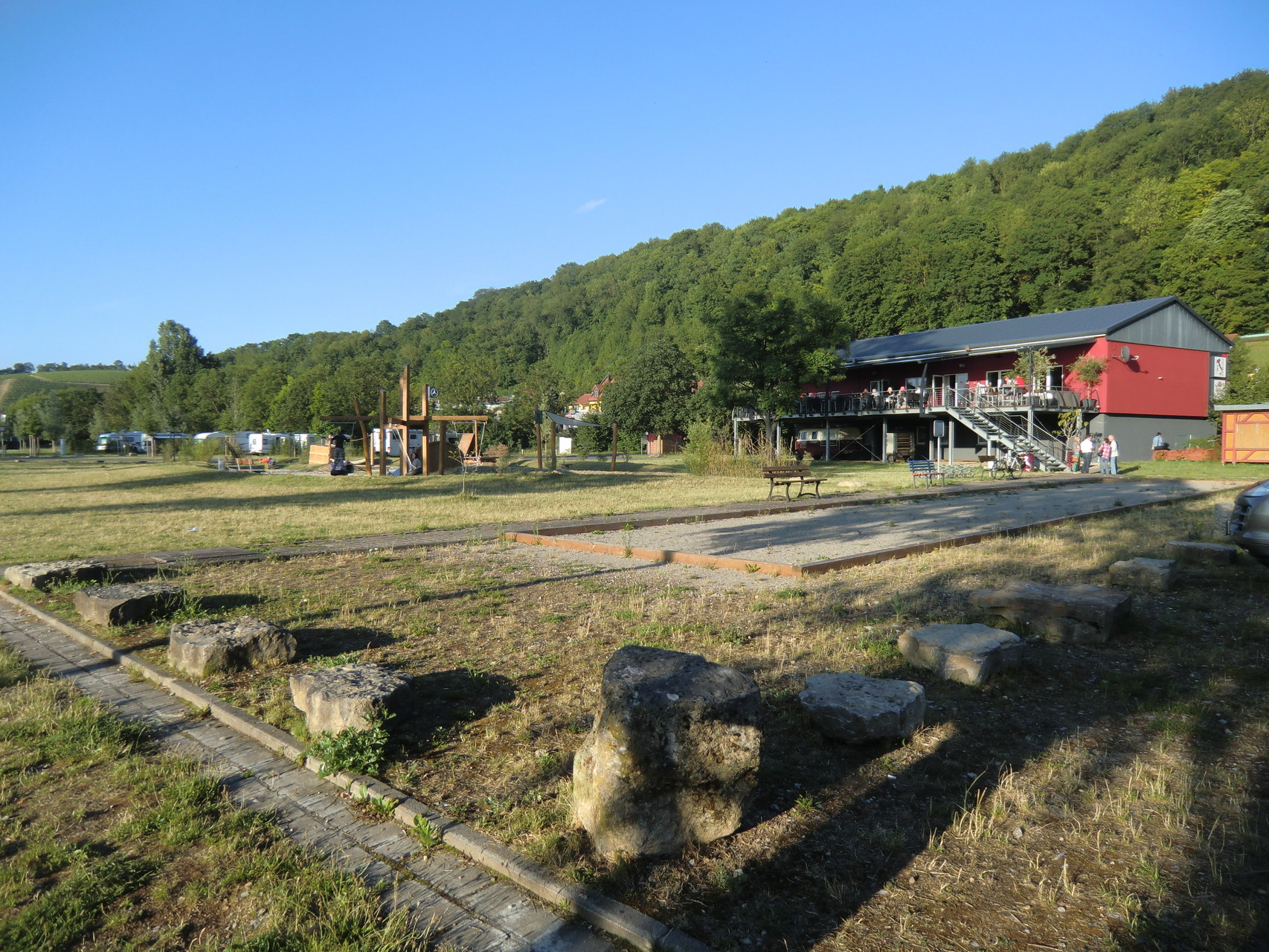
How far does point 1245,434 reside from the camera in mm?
29438

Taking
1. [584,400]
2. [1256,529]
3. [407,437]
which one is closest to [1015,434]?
[407,437]

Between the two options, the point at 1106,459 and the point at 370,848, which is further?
the point at 1106,459

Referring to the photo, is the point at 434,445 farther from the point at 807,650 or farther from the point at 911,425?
the point at 911,425

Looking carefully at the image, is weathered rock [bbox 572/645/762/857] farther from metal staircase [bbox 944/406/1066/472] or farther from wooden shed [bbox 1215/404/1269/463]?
wooden shed [bbox 1215/404/1269/463]

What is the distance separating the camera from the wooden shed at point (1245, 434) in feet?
94.5

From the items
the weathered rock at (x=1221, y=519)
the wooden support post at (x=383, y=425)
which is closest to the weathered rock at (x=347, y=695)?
the weathered rock at (x=1221, y=519)

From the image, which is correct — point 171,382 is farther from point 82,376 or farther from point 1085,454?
point 1085,454

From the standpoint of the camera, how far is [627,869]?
277 cm

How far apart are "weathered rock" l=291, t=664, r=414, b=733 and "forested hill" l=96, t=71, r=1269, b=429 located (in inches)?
1339

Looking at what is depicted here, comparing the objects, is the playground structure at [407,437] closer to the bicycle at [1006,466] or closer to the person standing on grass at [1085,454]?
the bicycle at [1006,466]

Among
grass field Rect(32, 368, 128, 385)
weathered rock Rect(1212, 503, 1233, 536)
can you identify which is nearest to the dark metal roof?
weathered rock Rect(1212, 503, 1233, 536)

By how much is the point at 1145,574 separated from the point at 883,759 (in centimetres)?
510

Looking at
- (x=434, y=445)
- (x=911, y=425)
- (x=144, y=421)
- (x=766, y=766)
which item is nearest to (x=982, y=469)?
(x=911, y=425)

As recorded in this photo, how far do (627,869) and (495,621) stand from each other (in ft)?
12.3
